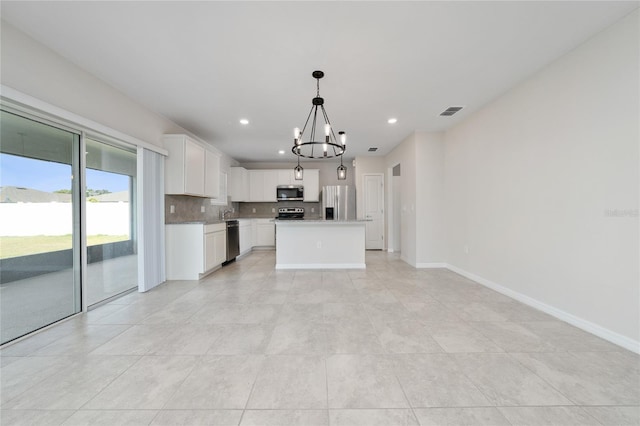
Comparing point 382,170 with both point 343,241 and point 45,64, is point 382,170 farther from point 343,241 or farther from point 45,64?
point 45,64

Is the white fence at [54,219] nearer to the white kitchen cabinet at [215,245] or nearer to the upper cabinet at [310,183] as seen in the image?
the white kitchen cabinet at [215,245]

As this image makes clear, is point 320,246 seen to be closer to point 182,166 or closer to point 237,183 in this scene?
point 182,166

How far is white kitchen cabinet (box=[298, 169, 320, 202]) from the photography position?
23.4 ft

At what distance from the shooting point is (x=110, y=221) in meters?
3.14

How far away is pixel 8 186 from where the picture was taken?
2.11 m

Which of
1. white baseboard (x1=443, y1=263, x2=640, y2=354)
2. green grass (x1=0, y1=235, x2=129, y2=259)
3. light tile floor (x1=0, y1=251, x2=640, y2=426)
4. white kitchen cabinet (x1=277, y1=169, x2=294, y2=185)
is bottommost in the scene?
light tile floor (x1=0, y1=251, x2=640, y2=426)

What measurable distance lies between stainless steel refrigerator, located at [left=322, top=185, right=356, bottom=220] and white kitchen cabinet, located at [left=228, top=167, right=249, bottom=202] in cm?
239

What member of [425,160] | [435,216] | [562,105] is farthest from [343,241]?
[562,105]

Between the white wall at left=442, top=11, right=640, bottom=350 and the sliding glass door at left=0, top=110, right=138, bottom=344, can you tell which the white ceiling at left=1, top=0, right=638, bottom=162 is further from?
the sliding glass door at left=0, top=110, right=138, bottom=344

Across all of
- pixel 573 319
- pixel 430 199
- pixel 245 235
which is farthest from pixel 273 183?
pixel 573 319

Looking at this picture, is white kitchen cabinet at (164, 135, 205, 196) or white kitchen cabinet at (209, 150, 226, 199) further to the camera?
white kitchen cabinet at (209, 150, 226, 199)

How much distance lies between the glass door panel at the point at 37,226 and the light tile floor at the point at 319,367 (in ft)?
0.94

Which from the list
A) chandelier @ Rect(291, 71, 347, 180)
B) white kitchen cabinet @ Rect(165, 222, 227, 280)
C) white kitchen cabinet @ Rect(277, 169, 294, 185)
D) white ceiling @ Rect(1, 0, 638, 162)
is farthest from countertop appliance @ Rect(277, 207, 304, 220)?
white ceiling @ Rect(1, 0, 638, 162)

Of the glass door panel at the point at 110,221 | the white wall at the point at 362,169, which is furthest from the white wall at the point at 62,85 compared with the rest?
the white wall at the point at 362,169
